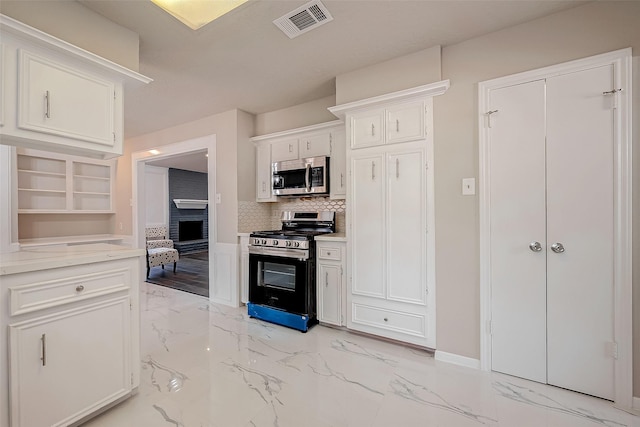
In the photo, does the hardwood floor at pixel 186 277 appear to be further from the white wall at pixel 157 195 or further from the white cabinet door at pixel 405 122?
the white cabinet door at pixel 405 122

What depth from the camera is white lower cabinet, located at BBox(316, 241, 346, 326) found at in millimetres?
2812

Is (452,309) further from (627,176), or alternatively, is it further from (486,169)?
(627,176)

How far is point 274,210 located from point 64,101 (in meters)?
2.63

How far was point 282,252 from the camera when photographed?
302cm

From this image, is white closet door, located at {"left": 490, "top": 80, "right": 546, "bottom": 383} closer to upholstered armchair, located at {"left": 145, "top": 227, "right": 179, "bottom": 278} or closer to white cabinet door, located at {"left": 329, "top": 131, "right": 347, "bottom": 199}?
white cabinet door, located at {"left": 329, "top": 131, "right": 347, "bottom": 199}

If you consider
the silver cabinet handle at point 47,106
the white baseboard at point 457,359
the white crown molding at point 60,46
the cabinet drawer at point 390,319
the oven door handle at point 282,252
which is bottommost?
the white baseboard at point 457,359

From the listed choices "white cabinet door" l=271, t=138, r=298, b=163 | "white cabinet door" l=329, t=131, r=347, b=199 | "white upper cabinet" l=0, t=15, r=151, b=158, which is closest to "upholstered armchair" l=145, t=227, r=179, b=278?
"white cabinet door" l=271, t=138, r=298, b=163

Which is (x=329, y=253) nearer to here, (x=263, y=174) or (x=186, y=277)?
(x=263, y=174)

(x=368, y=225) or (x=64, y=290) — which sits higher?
(x=368, y=225)

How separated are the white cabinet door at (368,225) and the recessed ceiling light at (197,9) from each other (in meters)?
1.57

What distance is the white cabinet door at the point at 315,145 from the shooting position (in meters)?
3.25

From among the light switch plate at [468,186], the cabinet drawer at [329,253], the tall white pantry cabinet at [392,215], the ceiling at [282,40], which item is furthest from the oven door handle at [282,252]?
the ceiling at [282,40]

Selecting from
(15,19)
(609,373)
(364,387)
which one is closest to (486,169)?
(609,373)

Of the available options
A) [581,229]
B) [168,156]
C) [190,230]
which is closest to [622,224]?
[581,229]
